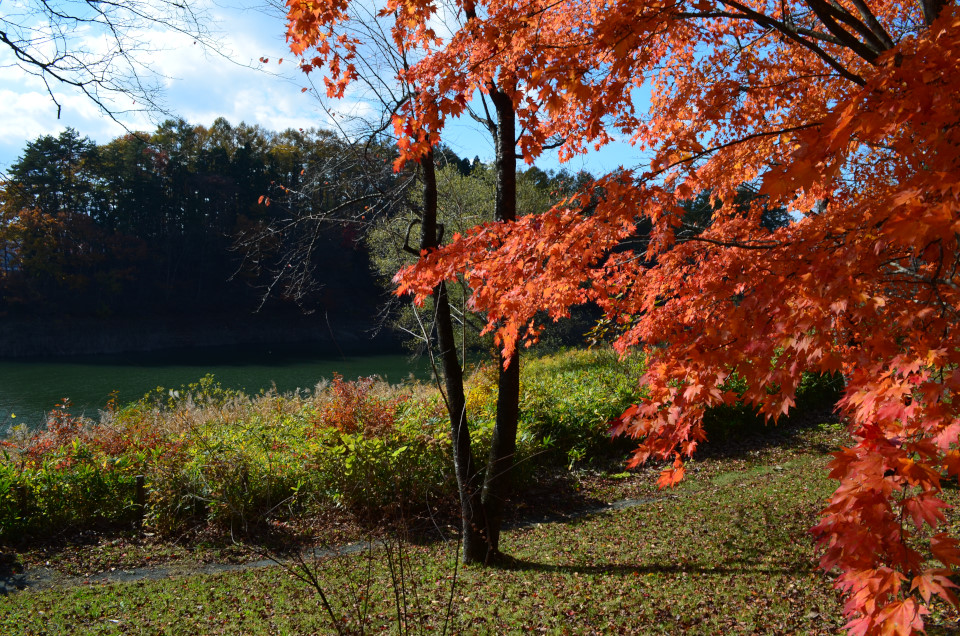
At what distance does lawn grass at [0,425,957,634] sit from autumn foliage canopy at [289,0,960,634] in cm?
97

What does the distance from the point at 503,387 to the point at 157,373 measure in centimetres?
2342

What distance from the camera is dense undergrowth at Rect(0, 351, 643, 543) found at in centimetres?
605

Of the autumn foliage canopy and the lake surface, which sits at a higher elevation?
the autumn foliage canopy

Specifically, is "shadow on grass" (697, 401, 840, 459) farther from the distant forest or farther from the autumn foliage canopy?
the distant forest

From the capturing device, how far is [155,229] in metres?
36.3

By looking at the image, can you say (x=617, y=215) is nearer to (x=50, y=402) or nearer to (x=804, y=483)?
(x=804, y=483)

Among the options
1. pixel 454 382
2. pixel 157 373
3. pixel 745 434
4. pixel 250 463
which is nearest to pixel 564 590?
pixel 454 382

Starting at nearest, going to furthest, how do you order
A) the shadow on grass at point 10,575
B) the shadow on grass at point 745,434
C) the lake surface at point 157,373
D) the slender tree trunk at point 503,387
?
the slender tree trunk at point 503,387, the shadow on grass at point 10,575, the shadow on grass at point 745,434, the lake surface at point 157,373

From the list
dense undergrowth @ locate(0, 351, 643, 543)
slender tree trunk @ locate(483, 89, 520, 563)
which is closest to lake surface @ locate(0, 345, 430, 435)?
dense undergrowth @ locate(0, 351, 643, 543)

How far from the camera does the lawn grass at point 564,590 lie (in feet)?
11.8

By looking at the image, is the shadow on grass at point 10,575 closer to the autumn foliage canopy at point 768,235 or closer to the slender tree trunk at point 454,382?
the slender tree trunk at point 454,382

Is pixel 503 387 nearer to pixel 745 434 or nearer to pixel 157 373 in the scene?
pixel 745 434

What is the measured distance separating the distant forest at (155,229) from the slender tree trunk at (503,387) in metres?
19.9

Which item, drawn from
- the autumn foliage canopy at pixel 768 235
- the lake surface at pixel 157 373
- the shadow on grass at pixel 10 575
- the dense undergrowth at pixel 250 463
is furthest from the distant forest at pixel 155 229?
the shadow on grass at pixel 10 575
